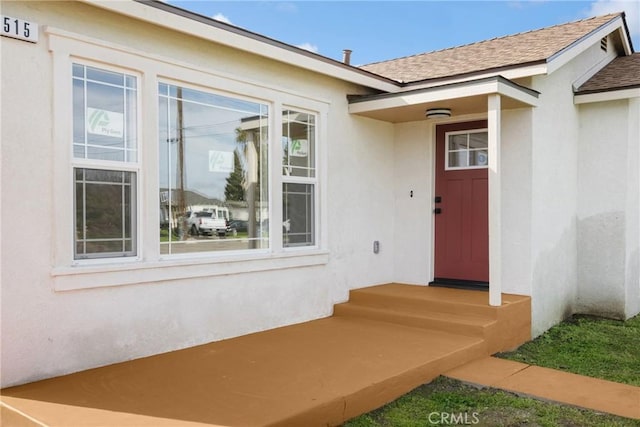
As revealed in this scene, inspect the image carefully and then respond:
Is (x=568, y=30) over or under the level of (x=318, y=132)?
over

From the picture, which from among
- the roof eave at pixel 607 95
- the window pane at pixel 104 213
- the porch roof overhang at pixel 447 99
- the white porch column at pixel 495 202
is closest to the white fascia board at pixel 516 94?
the porch roof overhang at pixel 447 99

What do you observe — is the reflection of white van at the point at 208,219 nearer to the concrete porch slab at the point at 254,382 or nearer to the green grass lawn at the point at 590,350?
the concrete porch slab at the point at 254,382

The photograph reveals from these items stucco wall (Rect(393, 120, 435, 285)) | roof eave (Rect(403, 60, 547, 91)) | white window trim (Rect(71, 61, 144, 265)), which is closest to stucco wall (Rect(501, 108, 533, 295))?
roof eave (Rect(403, 60, 547, 91))

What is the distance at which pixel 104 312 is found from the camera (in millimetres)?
4340

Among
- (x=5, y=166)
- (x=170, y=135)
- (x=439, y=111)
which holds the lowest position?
(x=5, y=166)

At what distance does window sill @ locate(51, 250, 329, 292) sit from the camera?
13.5 feet

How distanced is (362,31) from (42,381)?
378 inches

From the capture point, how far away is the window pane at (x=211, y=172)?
4.93m

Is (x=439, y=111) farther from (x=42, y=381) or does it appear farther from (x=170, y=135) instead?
(x=42, y=381)

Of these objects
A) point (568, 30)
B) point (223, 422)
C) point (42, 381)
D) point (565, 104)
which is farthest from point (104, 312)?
point (568, 30)

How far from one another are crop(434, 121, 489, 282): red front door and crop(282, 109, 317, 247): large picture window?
2.01 metres

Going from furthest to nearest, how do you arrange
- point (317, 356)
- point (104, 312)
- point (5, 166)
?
point (317, 356) < point (104, 312) < point (5, 166)

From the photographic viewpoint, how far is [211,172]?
17.4 ft

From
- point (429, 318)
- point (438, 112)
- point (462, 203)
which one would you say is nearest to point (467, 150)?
point (462, 203)
